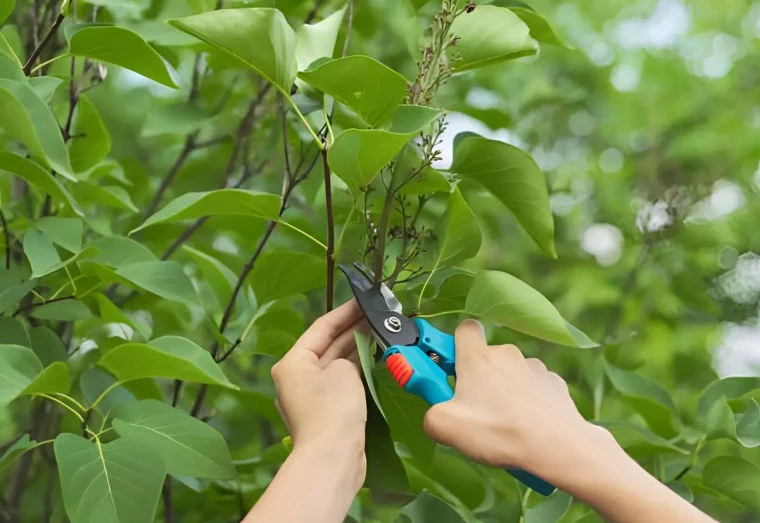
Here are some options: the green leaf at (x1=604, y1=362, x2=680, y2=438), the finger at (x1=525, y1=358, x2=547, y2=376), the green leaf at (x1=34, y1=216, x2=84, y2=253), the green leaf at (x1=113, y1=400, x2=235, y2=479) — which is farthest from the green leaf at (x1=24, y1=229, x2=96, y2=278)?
the green leaf at (x1=604, y1=362, x2=680, y2=438)

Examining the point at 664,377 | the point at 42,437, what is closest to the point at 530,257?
the point at 664,377

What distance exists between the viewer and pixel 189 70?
4.27ft

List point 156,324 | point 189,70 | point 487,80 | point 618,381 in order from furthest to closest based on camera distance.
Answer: point 189,70, point 487,80, point 156,324, point 618,381

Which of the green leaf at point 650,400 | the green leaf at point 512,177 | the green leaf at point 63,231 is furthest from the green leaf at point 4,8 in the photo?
the green leaf at point 650,400

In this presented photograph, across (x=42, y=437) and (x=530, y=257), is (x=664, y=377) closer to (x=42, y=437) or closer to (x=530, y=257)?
(x=530, y=257)

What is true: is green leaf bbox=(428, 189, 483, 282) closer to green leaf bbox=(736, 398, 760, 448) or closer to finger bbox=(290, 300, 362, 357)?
finger bbox=(290, 300, 362, 357)

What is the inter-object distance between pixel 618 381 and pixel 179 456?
0.44m

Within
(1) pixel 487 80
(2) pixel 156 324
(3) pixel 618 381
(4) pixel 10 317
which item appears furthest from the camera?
(1) pixel 487 80

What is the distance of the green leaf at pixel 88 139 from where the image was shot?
75cm

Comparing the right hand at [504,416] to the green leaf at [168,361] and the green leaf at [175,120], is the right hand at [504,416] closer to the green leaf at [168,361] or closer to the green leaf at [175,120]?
the green leaf at [168,361]

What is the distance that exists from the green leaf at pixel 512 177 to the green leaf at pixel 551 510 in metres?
0.21

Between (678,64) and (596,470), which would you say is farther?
(678,64)

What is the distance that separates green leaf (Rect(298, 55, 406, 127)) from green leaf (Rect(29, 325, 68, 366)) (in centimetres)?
35

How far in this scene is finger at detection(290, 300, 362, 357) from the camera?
565 mm
